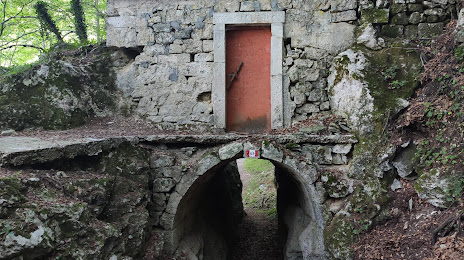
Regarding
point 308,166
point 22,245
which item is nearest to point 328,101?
point 308,166

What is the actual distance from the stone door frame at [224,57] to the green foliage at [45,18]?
4870 mm

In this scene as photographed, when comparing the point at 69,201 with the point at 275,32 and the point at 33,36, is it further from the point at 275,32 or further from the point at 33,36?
the point at 33,36

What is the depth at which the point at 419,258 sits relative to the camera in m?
4.29

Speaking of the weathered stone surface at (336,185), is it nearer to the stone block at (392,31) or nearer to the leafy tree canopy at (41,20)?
the stone block at (392,31)

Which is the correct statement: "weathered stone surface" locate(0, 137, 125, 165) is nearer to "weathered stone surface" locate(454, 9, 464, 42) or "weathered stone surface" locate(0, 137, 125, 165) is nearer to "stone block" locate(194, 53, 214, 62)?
"stone block" locate(194, 53, 214, 62)

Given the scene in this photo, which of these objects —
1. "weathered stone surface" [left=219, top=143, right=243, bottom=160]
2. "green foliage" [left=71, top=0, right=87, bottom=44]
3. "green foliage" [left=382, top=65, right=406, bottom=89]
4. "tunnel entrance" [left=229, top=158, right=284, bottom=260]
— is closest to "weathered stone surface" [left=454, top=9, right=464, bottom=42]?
"green foliage" [left=382, top=65, right=406, bottom=89]

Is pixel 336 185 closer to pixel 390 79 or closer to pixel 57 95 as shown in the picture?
pixel 390 79

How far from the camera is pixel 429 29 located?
593cm

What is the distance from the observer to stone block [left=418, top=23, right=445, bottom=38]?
19.3 feet

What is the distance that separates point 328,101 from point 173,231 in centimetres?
367

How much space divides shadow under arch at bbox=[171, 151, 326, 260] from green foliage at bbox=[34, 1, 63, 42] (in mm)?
5747

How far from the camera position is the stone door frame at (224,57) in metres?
6.29

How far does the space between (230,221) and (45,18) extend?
7.30m

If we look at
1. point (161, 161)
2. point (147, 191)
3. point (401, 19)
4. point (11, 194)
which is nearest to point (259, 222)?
point (161, 161)
